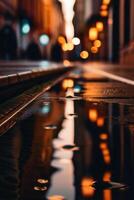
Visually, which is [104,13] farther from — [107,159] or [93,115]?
[107,159]

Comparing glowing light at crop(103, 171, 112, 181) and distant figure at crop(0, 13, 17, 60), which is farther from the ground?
distant figure at crop(0, 13, 17, 60)

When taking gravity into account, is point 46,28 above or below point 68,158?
above

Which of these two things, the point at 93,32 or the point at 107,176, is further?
the point at 93,32

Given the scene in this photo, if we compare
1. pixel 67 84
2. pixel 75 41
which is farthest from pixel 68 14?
pixel 67 84

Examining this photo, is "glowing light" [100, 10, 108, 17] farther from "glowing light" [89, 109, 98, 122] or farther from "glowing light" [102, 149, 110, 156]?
"glowing light" [102, 149, 110, 156]

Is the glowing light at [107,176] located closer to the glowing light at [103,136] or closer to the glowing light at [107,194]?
the glowing light at [107,194]

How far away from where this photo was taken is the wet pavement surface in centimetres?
200

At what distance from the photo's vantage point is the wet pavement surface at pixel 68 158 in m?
2.00

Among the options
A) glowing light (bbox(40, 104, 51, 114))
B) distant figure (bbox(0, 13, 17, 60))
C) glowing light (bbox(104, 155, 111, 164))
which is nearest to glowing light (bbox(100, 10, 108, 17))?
distant figure (bbox(0, 13, 17, 60))

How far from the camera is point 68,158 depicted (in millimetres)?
2615

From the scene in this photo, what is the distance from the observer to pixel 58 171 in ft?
7.68

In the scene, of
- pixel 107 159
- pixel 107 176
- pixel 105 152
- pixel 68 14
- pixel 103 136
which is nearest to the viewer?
pixel 107 176

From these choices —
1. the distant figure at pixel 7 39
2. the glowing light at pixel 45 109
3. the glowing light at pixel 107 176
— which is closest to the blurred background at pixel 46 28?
the distant figure at pixel 7 39

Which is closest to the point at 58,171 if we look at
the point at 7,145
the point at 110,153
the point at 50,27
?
the point at 110,153
